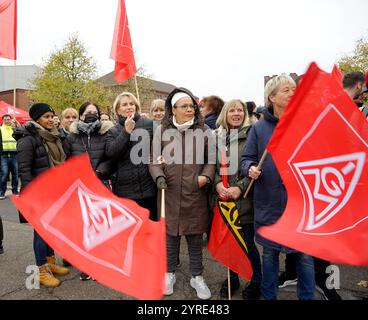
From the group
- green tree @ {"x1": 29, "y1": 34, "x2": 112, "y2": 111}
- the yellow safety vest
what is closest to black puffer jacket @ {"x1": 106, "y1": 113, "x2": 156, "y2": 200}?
the yellow safety vest

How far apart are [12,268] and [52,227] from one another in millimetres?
2287

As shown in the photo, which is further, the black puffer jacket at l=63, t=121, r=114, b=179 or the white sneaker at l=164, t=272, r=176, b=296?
the black puffer jacket at l=63, t=121, r=114, b=179

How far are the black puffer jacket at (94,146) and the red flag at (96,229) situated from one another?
105cm

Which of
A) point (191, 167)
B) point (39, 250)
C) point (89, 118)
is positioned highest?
point (89, 118)

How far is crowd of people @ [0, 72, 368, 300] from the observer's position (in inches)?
99.7

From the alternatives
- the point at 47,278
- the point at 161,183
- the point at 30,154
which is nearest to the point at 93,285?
the point at 47,278

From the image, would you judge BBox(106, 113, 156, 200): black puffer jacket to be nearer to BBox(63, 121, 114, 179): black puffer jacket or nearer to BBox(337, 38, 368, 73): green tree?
BBox(63, 121, 114, 179): black puffer jacket

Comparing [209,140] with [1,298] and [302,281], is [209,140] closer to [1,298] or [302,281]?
[302,281]

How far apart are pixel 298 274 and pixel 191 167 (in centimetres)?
125

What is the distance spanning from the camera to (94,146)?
345 centimetres

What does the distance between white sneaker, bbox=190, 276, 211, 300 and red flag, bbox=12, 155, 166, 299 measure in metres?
1.11

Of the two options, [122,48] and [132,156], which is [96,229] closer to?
[132,156]

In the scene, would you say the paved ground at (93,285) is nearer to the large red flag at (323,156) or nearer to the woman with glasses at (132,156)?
the woman with glasses at (132,156)
